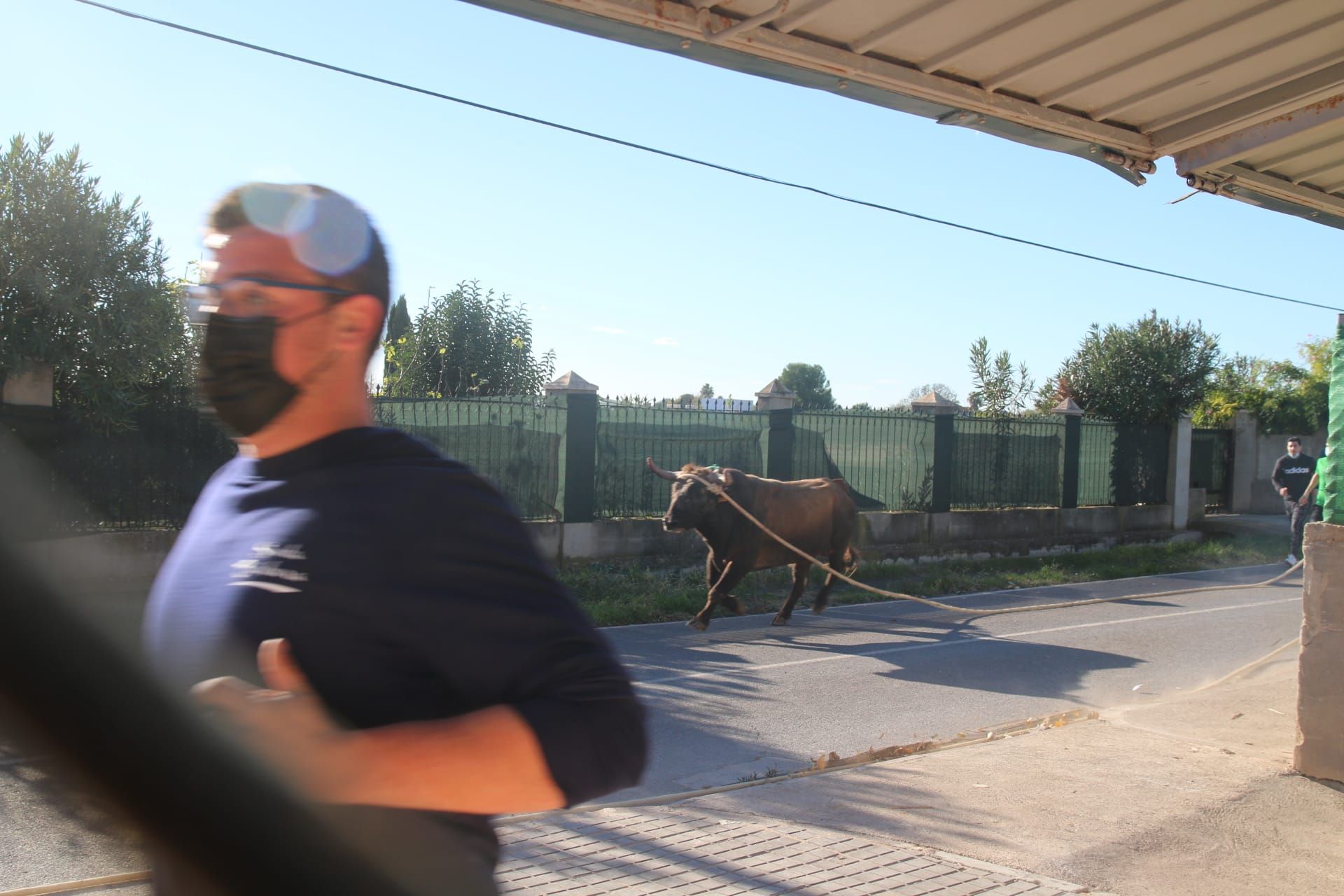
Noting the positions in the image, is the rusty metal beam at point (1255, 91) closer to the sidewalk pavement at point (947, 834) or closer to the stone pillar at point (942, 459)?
the sidewalk pavement at point (947, 834)

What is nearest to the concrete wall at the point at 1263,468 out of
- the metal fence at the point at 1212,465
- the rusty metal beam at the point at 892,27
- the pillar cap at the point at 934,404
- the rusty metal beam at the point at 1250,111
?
the metal fence at the point at 1212,465

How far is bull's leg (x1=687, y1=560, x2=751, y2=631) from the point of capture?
37.2 feet

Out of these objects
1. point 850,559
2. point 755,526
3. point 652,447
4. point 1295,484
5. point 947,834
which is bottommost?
point 947,834

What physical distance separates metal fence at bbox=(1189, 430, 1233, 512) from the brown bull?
15140 millimetres

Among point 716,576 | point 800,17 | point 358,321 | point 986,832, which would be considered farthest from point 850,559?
point 358,321

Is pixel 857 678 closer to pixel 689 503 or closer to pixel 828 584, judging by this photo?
pixel 689 503

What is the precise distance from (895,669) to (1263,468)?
20.8 meters

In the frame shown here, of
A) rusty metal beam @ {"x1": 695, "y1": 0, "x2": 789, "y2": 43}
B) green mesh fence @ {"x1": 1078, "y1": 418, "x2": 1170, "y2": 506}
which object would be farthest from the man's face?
green mesh fence @ {"x1": 1078, "y1": 418, "x2": 1170, "y2": 506}

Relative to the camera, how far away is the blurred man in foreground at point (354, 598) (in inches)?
54.6

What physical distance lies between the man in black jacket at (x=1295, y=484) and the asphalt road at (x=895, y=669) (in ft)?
10.8

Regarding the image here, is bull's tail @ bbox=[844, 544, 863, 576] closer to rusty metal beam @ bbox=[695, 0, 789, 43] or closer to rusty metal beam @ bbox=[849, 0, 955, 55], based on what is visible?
rusty metal beam @ bbox=[849, 0, 955, 55]

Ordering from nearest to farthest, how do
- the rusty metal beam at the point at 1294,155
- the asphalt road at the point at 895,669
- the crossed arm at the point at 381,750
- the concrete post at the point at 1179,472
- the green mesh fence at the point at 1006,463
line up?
1. the crossed arm at the point at 381,750
2. the rusty metal beam at the point at 1294,155
3. the asphalt road at the point at 895,669
4. the green mesh fence at the point at 1006,463
5. the concrete post at the point at 1179,472

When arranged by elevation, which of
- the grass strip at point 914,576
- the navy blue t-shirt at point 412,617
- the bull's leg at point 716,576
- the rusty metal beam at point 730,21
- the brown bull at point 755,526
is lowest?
the grass strip at point 914,576

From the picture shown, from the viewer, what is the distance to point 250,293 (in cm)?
161
